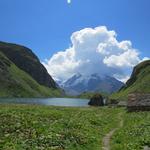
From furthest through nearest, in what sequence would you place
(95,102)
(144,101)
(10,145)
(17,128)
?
(95,102), (144,101), (17,128), (10,145)

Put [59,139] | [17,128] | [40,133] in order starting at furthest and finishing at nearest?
[17,128] < [40,133] < [59,139]

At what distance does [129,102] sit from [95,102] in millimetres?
73527

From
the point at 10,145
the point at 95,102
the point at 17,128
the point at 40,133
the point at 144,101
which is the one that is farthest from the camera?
the point at 95,102

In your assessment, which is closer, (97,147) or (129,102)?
(97,147)

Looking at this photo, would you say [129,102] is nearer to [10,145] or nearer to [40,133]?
[40,133]

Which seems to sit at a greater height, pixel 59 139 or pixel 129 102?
pixel 129 102

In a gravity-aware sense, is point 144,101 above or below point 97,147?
above

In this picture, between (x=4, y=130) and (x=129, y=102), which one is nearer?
(x=4, y=130)

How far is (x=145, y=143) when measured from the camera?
93.3ft

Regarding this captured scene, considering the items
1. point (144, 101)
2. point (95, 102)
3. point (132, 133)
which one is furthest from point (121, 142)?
point (95, 102)

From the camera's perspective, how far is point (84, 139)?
29.5 meters

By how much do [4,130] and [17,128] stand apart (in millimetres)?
1777

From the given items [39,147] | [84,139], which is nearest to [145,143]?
[84,139]

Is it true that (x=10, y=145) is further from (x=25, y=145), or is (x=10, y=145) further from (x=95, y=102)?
(x=95, y=102)
